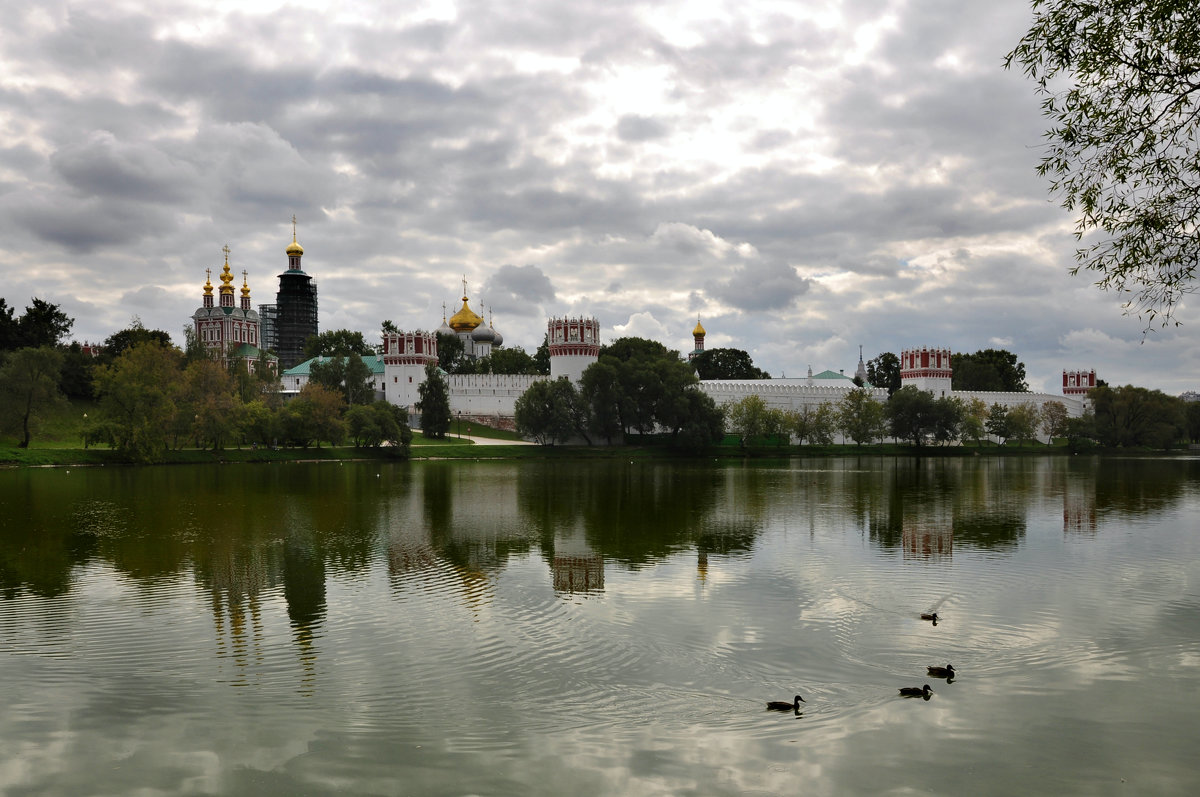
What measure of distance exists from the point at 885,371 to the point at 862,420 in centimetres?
4179

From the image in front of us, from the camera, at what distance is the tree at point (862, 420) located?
220 ft

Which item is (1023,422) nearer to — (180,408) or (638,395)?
(638,395)

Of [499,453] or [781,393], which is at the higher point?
[781,393]

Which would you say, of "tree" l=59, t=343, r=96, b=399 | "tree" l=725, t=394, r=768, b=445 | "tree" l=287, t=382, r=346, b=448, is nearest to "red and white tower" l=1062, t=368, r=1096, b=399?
"tree" l=725, t=394, r=768, b=445

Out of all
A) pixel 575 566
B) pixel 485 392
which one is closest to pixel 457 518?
pixel 575 566

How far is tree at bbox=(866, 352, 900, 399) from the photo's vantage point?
10509 cm

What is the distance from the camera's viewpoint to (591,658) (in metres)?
9.25

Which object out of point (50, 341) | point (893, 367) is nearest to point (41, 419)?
point (50, 341)

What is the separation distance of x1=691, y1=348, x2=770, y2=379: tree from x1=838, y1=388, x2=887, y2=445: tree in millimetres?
30099

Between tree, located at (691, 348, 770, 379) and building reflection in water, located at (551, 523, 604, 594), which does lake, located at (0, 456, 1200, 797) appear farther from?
tree, located at (691, 348, 770, 379)

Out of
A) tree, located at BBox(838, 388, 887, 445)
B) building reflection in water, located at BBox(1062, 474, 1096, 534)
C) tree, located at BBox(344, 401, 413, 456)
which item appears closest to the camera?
building reflection in water, located at BBox(1062, 474, 1096, 534)

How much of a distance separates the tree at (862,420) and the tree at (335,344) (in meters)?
54.4

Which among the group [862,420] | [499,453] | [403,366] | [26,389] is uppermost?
[403,366]

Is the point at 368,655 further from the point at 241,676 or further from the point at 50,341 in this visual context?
the point at 50,341
